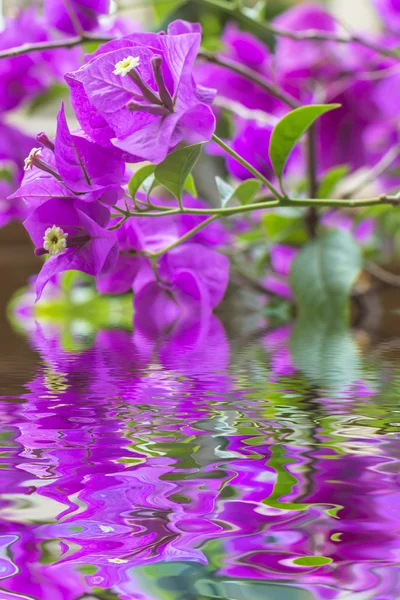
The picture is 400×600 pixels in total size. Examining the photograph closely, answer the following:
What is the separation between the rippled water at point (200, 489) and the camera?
9 cm

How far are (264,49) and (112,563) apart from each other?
2.45ft

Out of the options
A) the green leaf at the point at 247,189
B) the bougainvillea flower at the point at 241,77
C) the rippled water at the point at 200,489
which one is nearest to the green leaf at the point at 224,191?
the green leaf at the point at 247,189

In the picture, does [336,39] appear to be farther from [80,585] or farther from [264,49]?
[80,585]

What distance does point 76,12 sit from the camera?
2.12 ft

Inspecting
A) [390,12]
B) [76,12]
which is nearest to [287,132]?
[76,12]

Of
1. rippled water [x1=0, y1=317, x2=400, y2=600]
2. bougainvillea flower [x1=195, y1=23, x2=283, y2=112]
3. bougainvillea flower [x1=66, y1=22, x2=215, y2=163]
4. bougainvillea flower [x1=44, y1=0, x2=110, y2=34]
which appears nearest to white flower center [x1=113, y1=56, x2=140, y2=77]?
bougainvillea flower [x1=66, y1=22, x2=215, y2=163]

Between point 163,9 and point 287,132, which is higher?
point 163,9

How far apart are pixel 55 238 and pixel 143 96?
0.19 feet

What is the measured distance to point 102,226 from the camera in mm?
277

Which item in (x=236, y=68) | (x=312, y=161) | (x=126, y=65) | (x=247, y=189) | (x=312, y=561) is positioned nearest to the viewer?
(x=312, y=561)

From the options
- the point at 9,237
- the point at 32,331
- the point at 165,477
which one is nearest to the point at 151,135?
the point at 165,477

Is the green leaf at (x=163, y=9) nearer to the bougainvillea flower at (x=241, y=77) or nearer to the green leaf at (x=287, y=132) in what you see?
the bougainvillea flower at (x=241, y=77)

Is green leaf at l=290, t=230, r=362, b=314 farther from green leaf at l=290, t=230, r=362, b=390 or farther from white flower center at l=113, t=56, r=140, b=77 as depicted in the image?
white flower center at l=113, t=56, r=140, b=77

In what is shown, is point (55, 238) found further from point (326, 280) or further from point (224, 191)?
point (326, 280)
